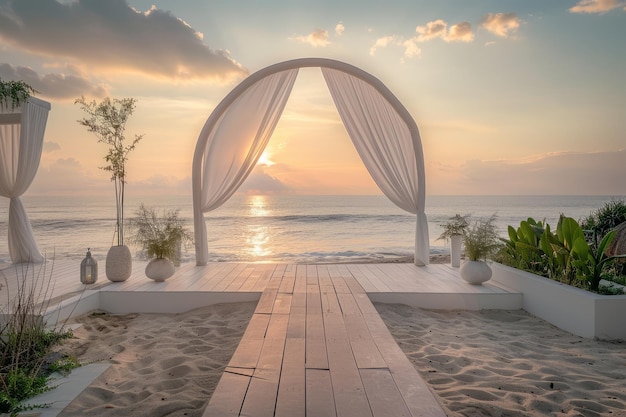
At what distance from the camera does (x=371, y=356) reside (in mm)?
2322

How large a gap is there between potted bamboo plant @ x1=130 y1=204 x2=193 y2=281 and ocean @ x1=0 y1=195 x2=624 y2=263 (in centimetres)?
Answer: 267

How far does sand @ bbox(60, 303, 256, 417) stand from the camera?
91.2 inches

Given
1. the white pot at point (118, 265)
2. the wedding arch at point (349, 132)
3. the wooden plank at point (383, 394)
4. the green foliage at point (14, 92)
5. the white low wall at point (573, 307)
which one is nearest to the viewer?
the wooden plank at point (383, 394)

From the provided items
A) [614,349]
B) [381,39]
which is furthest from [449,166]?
[614,349]

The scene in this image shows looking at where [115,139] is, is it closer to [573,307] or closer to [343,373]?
[343,373]

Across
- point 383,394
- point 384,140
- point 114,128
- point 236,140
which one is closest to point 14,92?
point 114,128

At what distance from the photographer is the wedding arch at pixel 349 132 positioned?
6117 millimetres

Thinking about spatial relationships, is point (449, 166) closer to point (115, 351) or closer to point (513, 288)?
point (513, 288)

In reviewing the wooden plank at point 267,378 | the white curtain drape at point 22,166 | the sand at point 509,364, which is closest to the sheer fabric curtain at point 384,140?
the sand at point 509,364

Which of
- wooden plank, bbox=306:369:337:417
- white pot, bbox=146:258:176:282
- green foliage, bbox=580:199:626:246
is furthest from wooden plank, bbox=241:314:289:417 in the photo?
green foliage, bbox=580:199:626:246

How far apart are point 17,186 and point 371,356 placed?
6164mm

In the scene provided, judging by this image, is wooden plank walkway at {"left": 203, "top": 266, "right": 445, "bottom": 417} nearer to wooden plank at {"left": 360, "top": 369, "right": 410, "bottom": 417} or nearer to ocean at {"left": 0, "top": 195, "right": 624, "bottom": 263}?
wooden plank at {"left": 360, "top": 369, "right": 410, "bottom": 417}

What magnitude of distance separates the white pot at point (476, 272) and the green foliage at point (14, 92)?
5.89 m

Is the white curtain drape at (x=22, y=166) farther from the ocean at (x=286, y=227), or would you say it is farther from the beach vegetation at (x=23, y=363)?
the beach vegetation at (x=23, y=363)
